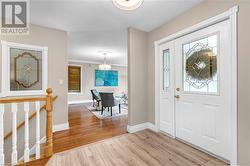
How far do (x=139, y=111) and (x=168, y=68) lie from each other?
4.25 ft

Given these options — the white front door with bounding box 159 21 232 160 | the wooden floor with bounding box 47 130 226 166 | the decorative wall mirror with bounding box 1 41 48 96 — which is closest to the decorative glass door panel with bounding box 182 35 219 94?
the white front door with bounding box 159 21 232 160

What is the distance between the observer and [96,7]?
2363 millimetres

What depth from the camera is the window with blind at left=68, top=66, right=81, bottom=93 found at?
7.61 meters

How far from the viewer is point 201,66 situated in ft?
7.63

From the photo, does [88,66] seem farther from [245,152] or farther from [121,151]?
[245,152]

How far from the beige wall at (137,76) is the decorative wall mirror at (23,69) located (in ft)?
6.94

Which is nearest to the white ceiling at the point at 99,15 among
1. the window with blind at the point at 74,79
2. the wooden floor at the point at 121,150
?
the wooden floor at the point at 121,150

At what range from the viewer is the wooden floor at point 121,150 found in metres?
1.97

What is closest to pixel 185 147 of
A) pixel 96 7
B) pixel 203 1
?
pixel 203 1

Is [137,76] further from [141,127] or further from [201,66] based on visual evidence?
[201,66]

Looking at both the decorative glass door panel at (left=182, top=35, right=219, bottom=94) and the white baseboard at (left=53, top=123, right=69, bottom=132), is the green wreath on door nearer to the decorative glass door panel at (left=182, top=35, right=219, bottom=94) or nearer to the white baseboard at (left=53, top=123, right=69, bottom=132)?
the decorative glass door panel at (left=182, top=35, right=219, bottom=94)

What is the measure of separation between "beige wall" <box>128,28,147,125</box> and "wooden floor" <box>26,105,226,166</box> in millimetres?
465

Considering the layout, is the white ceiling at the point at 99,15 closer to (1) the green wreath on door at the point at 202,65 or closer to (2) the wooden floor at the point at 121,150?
(1) the green wreath on door at the point at 202,65

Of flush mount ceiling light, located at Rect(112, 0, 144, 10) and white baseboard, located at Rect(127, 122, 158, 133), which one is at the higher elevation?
flush mount ceiling light, located at Rect(112, 0, 144, 10)
